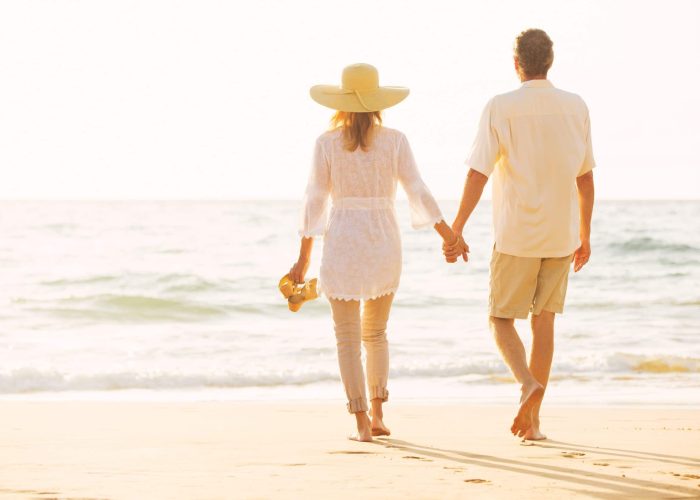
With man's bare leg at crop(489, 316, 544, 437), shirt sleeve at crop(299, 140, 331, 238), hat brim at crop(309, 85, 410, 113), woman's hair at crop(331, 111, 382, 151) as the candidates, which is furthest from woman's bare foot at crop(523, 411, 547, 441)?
hat brim at crop(309, 85, 410, 113)

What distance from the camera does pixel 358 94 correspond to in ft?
14.8

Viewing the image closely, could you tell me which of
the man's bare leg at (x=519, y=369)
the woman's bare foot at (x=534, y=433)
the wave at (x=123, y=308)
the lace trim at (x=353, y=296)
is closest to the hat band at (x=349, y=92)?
the lace trim at (x=353, y=296)

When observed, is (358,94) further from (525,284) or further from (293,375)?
(293,375)

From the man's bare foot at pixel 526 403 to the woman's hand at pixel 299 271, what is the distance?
106 centimetres

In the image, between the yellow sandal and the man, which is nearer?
the man

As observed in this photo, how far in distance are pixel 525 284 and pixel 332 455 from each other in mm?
1069

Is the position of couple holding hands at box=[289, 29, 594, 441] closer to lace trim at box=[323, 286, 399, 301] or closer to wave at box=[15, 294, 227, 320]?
lace trim at box=[323, 286, 399, 301]

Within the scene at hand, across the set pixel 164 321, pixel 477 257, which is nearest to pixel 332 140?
pixel 164 321

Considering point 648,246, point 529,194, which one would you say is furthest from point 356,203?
point 648,246

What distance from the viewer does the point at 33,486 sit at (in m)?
3.72

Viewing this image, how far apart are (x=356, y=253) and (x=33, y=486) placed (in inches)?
64.7

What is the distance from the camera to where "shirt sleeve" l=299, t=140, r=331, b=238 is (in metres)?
4.52

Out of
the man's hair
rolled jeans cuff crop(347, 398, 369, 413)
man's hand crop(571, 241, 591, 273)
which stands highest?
the man's hair

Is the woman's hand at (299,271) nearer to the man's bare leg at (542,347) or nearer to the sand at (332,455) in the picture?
the sand at (332,455)
